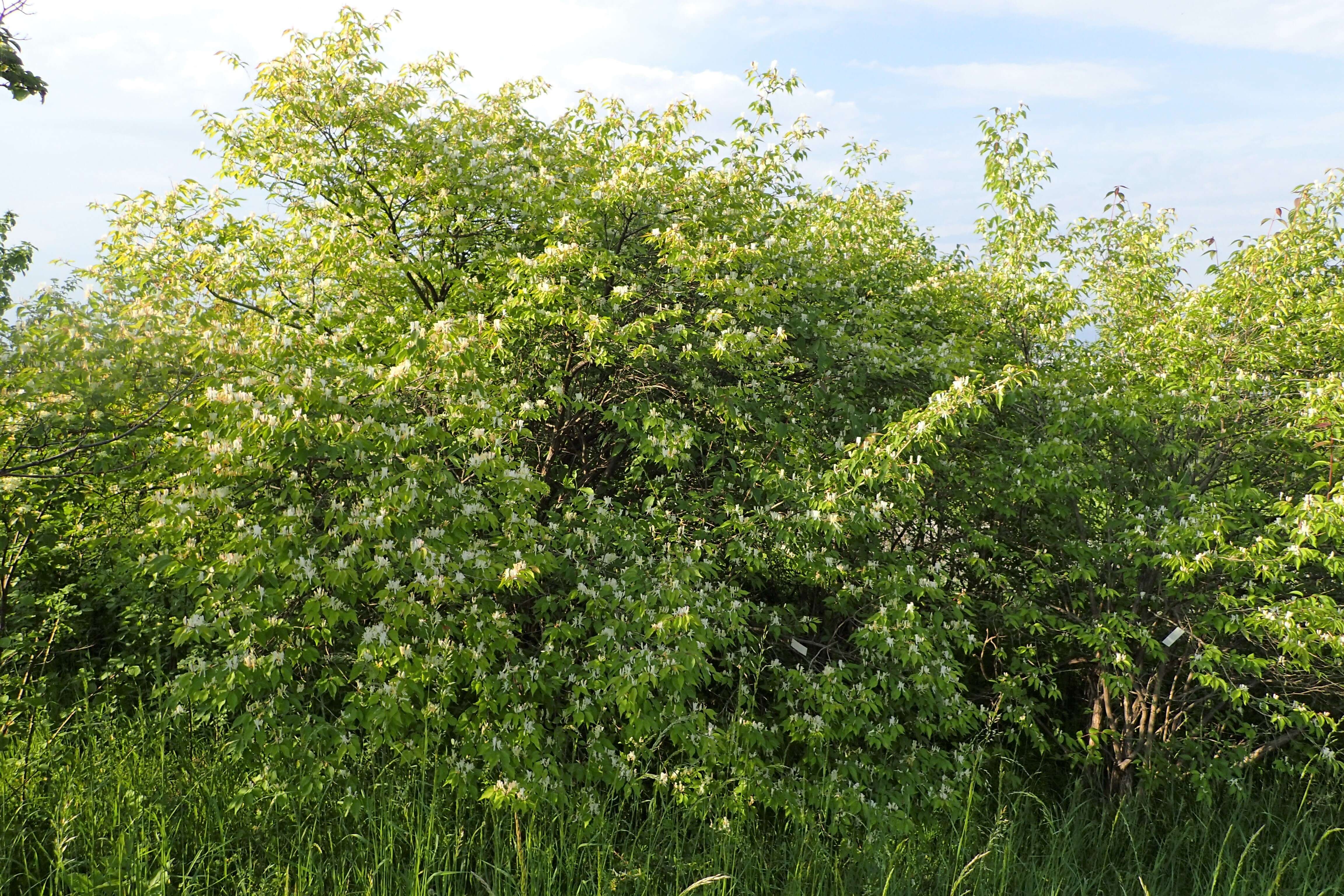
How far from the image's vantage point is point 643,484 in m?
6.09

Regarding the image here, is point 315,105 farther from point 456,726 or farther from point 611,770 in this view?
point 611,770

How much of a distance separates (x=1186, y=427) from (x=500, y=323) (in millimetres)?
4842

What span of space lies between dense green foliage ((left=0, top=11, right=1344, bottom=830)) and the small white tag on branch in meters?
0.03

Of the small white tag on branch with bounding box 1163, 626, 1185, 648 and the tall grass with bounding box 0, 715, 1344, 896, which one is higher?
the small white tag on branch with bounding box 1163, 626, 1185, 648

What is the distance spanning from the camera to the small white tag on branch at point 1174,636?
18.7 feet

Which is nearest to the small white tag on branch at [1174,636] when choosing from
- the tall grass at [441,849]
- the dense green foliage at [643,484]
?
the dense green foliage at [643,484]

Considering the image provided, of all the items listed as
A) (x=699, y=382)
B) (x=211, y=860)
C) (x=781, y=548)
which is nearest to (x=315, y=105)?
(x=699, y=382)

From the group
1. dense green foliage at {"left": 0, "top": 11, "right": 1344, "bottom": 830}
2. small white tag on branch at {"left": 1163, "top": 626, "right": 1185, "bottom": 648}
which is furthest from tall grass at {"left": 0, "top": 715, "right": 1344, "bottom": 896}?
small white tag on branch at {"left": 1163, "top": 626, "right": 1185, "bottom": 648}

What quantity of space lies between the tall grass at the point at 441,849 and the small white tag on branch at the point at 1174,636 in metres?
1.15

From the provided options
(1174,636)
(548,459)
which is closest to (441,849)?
(548,459)

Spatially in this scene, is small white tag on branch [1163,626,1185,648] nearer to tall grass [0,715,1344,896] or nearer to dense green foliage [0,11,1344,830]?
dense green foliage [0,11,1344,830]

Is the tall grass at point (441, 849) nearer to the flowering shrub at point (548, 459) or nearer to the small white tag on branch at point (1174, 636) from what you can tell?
the flowering shrub at point (548, 459)

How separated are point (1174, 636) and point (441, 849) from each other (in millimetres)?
4656

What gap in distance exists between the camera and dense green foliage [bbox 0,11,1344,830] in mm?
3953
